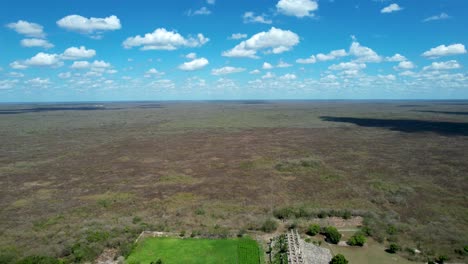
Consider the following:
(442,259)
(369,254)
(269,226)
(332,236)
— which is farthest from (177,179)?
(442,259)

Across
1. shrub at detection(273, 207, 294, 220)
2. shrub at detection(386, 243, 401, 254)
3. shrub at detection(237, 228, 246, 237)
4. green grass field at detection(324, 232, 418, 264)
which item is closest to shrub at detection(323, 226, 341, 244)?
green grass field at detection(324, 232, 418, 264)

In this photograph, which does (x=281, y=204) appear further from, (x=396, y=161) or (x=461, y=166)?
(x=461, y=166)

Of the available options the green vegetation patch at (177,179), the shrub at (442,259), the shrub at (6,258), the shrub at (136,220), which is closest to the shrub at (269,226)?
the shrub at (136,220)

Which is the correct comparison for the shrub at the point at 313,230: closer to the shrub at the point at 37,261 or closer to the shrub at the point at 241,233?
the shrub at the point at 241,233

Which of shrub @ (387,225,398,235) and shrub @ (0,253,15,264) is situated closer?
shrub @ (0,253,15,264)

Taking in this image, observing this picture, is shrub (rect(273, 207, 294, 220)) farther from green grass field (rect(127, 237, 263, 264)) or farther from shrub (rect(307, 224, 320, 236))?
green grass field (rect(127, 237, 263, 264))

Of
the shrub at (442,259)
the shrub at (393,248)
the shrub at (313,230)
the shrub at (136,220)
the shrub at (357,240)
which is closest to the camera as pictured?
the shrub at (442,259)

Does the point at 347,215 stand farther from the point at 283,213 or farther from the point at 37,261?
the point at 37,261

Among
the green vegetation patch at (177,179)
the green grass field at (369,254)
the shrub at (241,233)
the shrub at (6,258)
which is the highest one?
the shrub at (6,258)
